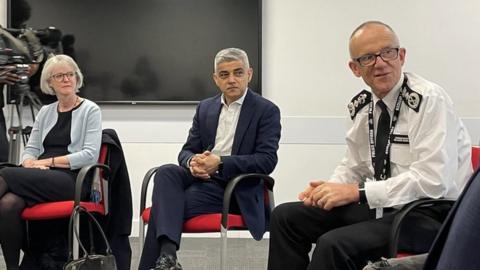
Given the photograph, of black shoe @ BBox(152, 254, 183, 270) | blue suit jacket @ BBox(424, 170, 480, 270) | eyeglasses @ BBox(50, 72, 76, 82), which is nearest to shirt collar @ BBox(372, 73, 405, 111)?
black shoe @ BBox(152, 254, 183, 270)

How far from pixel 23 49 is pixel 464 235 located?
11.0 feet

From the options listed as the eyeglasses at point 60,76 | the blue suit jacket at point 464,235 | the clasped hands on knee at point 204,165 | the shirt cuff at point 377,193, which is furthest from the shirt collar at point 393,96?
the eyeglasses at point 60,76

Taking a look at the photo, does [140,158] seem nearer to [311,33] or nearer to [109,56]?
[109,56]

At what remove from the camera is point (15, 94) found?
13.2 ft

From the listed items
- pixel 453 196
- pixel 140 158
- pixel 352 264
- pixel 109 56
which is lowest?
pixel 140 158

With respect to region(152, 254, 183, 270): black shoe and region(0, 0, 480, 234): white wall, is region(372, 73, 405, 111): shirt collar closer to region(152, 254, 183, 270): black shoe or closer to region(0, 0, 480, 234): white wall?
region(152, 254, 183, 270): black shoe

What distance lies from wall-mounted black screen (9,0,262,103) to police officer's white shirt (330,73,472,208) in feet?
7.18

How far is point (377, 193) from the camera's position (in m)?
2.02

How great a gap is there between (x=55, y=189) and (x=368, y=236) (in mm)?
1726

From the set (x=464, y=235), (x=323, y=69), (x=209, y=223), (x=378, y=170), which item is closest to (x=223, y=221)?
(x=209, y=223)

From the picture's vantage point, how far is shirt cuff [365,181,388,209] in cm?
201

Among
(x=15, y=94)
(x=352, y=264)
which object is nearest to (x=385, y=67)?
(x=352, y=264)

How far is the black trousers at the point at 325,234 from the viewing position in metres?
1.89

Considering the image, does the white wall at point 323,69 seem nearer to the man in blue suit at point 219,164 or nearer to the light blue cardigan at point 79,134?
the light blue cardigan at point 79,134
